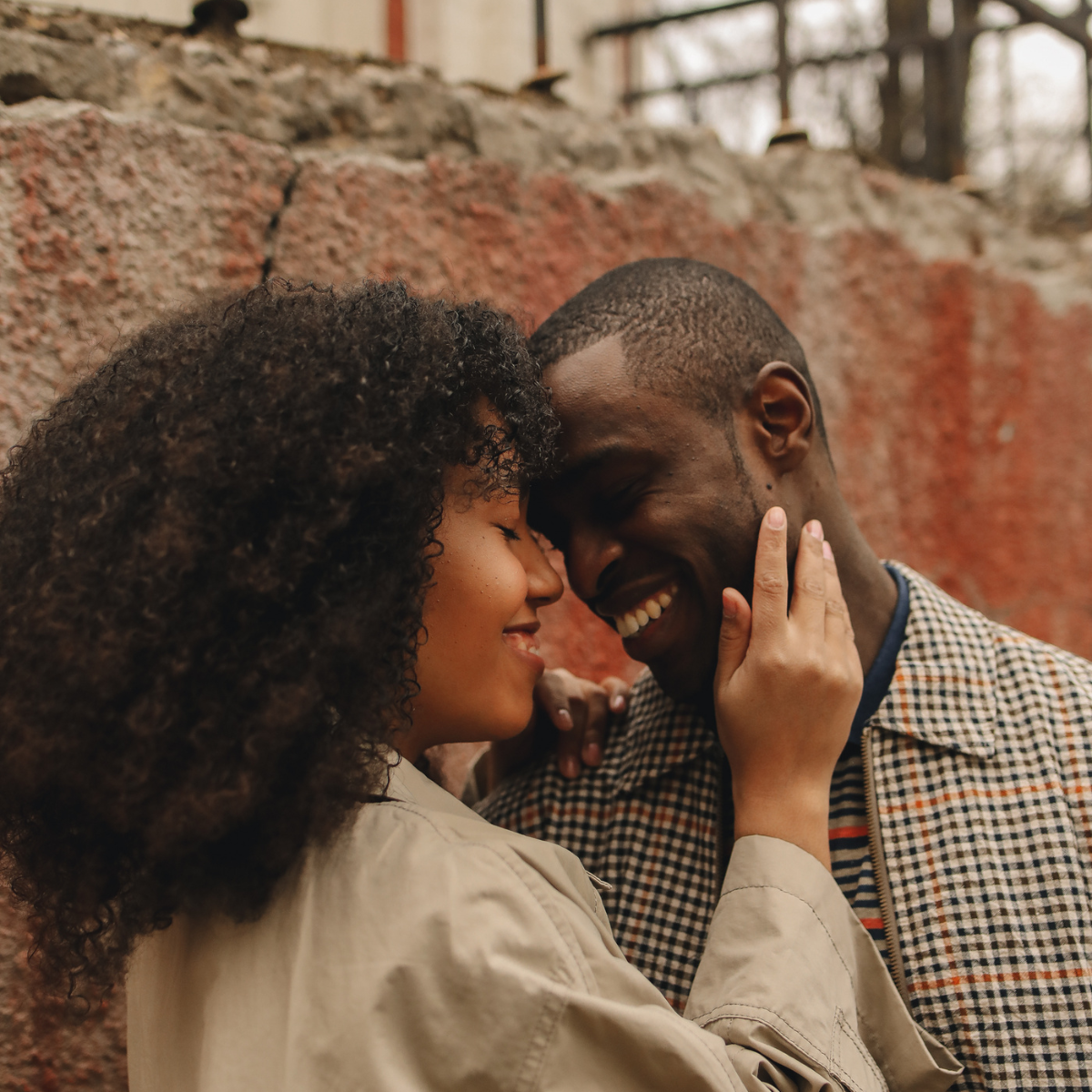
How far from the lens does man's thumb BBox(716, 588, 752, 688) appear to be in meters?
1.60

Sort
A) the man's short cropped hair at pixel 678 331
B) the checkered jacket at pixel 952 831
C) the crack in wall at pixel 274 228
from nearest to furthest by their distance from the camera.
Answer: the checkered jacket at pixel 952 831 < the man's short cropped hair at pixel 678 331 < the crack in wall at pixel 274 228

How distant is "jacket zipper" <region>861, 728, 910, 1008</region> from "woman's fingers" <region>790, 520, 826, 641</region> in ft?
0.75

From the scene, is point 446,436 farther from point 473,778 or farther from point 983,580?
point 983,580

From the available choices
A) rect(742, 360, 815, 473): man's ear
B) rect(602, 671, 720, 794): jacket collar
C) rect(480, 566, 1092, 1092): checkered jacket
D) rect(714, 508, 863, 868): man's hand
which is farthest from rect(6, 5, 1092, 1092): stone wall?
rect(714, 508, 863, 868): man's hand

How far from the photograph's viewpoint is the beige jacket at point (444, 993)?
1046 millimetres

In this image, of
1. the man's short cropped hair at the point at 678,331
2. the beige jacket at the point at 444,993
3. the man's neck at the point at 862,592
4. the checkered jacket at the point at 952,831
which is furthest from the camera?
the man's neck at the point at 862,592

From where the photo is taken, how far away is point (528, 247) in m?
2.28

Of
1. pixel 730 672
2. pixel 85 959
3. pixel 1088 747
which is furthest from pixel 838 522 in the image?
pixel 85 959

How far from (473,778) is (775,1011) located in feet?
3.13

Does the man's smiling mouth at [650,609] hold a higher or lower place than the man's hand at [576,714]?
higher

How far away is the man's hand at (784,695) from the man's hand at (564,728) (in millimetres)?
349

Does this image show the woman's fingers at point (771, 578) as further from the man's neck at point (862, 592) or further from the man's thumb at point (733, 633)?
the man's neck at point (862, 592)

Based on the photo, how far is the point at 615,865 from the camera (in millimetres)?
1783

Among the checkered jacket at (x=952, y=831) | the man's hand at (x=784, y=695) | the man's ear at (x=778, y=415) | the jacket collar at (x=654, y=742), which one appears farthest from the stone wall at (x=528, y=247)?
the man's hand at (x=784, y=695)
